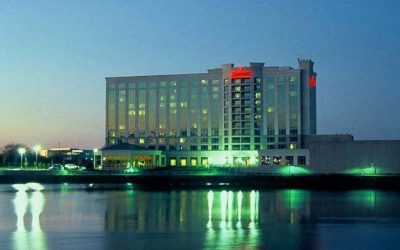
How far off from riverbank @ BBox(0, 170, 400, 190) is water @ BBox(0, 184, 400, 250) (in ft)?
127

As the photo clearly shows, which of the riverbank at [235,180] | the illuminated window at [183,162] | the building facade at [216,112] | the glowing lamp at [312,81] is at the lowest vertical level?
the riverbank at [235,180]

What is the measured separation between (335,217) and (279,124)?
119037 mm

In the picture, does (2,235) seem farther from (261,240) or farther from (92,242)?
(261,240)

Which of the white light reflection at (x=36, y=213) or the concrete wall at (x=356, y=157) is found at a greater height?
the concrete wall at (x=356, y=157)

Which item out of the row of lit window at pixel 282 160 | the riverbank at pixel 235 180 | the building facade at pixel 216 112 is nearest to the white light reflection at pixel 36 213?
the riverbank at pixel 235 180

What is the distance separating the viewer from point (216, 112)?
162 m

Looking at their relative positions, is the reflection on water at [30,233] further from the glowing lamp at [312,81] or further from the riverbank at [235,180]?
the glowing lamp at [312,81]

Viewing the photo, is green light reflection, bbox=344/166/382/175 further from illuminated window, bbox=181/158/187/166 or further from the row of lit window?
illuminated window, bbox=181/158/187/166

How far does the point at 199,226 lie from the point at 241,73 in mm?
125895

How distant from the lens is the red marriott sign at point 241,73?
516 feet

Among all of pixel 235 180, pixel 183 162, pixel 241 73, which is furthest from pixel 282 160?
pixel 235 180

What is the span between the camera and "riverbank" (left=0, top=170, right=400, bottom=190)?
86.6 meters

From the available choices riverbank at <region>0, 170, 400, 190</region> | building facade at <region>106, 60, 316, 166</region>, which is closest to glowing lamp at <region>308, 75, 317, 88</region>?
building facade at <region>106, 60, 316, 166</region>

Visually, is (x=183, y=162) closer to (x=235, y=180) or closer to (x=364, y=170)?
(x=364, y=170)
